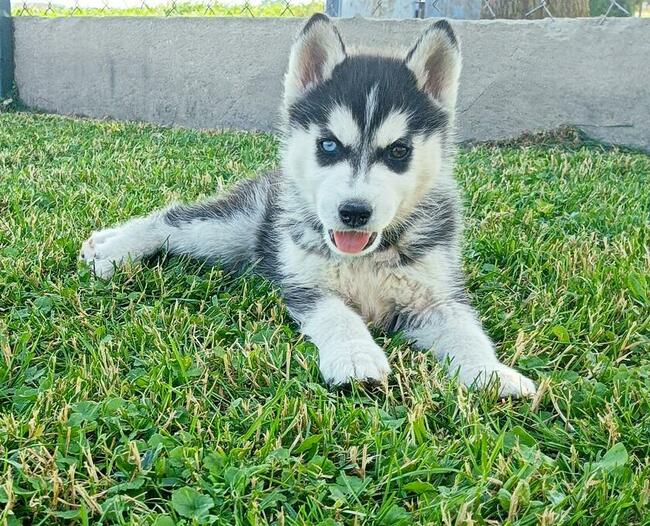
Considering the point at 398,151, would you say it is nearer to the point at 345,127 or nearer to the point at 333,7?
the point at 345,127

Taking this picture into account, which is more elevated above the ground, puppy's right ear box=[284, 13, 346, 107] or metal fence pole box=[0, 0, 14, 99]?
puppy's right ear box=[284, 13, 346, 107]

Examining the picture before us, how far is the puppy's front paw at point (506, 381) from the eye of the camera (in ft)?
6.77

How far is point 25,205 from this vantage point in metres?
3.85

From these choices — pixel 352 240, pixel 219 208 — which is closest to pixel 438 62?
pixel 352 240

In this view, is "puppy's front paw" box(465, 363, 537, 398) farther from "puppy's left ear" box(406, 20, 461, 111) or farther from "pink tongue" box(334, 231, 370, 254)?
"puppy's left ear" box(406, 20, 461, 111)

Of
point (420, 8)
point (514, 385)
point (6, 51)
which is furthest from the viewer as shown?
point (6, 51)

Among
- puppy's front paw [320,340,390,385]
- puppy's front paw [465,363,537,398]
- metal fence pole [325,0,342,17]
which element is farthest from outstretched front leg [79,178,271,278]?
metal fence pole [325,0,342,17]

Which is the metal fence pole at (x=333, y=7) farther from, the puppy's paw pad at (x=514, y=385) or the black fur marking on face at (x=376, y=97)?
the puppy's paw pad at (x=514, y=385)

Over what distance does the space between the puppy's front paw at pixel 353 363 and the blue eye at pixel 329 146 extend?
0.81 m

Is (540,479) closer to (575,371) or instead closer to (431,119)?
(575,371)

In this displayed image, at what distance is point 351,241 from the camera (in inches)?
102

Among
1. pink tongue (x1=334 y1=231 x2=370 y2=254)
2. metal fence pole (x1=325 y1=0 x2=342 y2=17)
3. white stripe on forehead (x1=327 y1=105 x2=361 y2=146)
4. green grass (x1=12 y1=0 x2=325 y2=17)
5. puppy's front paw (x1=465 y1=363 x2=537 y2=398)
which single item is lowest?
green grass (x1=12 y1=0 x2=325 y2=17)

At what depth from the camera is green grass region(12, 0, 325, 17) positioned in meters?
7.57

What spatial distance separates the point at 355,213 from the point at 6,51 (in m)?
8.88
